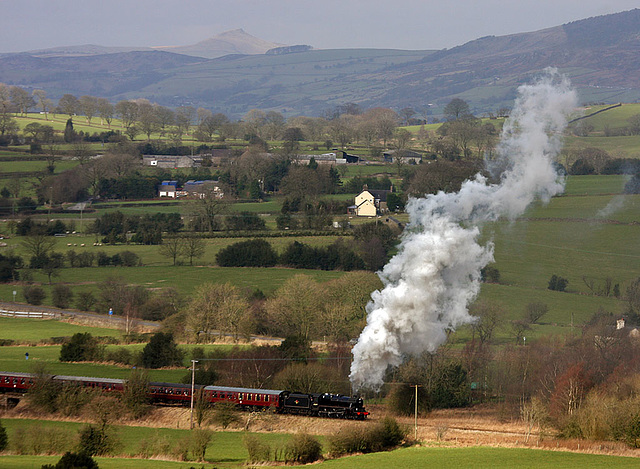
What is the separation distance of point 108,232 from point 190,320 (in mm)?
38321

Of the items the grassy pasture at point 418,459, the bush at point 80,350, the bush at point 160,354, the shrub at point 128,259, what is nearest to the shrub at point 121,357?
the bush at point 80,350

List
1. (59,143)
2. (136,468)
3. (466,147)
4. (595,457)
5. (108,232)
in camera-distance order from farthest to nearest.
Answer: (59,143) < (466,147) < (108,232) < (595,457) < (136,468)

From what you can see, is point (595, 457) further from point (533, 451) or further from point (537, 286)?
point (537, 286)

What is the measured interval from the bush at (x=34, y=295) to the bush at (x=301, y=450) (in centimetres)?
5471

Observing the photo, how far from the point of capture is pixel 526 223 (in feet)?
333

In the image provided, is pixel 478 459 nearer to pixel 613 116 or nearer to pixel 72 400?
pixel 72 400

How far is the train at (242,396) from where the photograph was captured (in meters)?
51.4

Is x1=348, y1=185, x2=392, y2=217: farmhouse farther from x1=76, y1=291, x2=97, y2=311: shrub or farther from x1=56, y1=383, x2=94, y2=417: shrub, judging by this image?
x1=56, y1=383, x2=94, y2=417: shrub

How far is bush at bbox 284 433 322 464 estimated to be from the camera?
4197 centimetres

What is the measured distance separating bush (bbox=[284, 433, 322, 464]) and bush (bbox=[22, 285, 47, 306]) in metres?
54.7

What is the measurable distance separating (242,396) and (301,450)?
12.8 metres

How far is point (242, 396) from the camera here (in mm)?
54062

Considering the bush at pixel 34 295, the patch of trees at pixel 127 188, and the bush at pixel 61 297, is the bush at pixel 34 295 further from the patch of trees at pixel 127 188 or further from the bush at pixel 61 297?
the patch of trees at pixel 127 188

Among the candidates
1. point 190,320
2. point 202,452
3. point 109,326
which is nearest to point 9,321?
point 109,326
